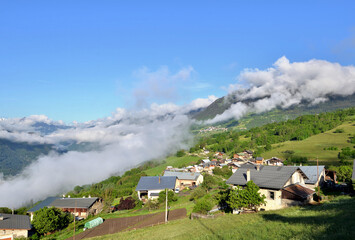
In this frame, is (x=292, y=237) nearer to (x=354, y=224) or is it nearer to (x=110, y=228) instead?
(x=354, y=224)

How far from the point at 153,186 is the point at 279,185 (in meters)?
47.2

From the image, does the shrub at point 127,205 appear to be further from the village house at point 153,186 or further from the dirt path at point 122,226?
the dirt path at point 122,226

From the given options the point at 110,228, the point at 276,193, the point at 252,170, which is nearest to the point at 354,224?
the point at 276,193

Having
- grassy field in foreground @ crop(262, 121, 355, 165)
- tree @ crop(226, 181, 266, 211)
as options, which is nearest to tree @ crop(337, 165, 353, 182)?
tree @ crop(226, 181, 266, 211)

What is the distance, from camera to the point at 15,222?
46.2m

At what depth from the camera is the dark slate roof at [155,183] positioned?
76.1 metres

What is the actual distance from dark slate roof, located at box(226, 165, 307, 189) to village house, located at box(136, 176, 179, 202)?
34996 mm

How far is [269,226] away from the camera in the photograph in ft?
70.8

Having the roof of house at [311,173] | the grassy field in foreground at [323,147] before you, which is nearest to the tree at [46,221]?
the roof of house at [311,173]

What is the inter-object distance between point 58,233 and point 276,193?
44854mm

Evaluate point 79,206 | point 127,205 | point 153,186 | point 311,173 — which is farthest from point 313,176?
point 79,206

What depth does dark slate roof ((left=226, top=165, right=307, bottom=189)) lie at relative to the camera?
1521 inches

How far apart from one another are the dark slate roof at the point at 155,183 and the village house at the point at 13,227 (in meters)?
34.2

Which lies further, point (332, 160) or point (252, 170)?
point (332, 160)
